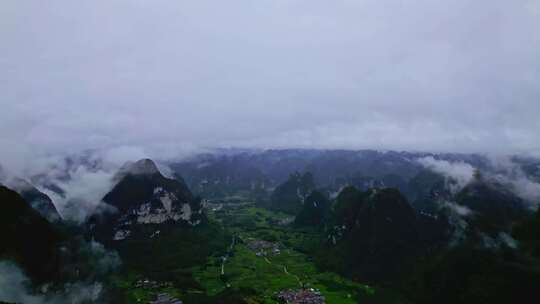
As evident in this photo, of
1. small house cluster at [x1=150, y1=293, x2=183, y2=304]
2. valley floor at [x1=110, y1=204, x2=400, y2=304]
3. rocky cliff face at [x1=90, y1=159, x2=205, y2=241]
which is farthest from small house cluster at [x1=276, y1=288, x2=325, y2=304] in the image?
rocky cliff face at [x1=90, y1=159, x2=205, y2=241]

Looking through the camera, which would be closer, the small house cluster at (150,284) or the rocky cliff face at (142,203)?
the small house cluster at (150,284)

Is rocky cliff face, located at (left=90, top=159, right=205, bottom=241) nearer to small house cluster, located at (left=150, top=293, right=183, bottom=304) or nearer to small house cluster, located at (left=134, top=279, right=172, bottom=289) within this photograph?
small house cluster, located at (left=134, top=279, right=172, bottom=289)

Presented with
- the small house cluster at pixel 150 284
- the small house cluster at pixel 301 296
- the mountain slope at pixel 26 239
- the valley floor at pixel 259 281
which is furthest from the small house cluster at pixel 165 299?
the small house cluster at pixel 301 296

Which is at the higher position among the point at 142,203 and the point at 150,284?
the point at 142,203

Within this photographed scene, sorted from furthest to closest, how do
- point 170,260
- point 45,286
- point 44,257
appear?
point 170,260 < point 44,257 < point 45,286

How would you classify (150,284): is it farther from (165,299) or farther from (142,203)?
(142,203)

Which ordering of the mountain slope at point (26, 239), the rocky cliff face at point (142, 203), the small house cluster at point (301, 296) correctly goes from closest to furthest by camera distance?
1. the mountain slope at point (26, 239)
2. the small house cluster at point (301, 296)
3. the rocky cliff face at point (142, 203)

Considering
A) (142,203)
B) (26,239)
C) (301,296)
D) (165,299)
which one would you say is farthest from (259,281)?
(142,203)

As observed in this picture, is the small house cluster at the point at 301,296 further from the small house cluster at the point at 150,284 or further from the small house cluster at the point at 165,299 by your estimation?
the small house cluster at the point at 150,284

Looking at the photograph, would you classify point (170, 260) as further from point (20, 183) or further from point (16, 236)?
point (20, 183)

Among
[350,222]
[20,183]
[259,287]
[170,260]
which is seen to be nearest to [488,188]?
[350,222]

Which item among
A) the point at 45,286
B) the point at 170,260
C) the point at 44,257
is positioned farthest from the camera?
the point at 170,260
